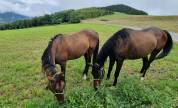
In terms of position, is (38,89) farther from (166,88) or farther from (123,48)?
(166,88)

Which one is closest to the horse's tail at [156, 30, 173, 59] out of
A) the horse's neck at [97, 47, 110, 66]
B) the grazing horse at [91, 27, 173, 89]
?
the grazing horse at [91, 27, 173, 89]

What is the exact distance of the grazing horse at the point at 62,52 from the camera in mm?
7711

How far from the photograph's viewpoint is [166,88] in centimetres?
1031

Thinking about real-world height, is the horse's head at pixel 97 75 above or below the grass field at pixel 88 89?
above

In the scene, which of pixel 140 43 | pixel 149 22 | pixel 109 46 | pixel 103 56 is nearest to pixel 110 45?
pixel 109 46

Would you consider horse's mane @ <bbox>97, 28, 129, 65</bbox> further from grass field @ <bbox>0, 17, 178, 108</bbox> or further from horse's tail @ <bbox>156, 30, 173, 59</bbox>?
horse's tail @ <bbox>156, 30, 173, 59</bbox>

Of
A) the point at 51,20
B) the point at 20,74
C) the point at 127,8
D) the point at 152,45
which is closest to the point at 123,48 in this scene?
the point at 152,45

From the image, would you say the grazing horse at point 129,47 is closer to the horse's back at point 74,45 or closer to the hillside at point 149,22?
the horse's back at point 74,45

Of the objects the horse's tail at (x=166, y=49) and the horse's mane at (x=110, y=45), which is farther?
the horse's tail at (x=166, y=49)

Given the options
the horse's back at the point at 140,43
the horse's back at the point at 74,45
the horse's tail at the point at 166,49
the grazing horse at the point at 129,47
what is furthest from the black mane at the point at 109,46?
the horse's tail at the point at 166,49

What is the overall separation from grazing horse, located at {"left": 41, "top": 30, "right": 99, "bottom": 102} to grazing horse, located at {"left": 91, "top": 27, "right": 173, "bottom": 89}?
3.86ft

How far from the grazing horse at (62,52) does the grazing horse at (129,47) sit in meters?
1.18

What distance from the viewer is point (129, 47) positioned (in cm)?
1086

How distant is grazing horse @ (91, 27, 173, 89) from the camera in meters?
10.2
